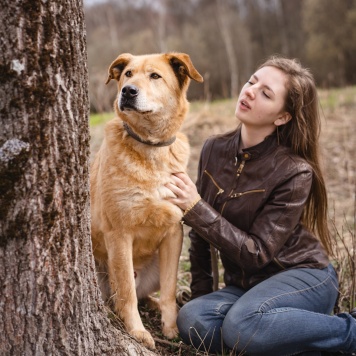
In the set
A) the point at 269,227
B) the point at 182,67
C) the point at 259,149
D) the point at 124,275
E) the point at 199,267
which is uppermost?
the point at 182,67

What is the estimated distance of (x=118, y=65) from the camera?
3055 millimetres

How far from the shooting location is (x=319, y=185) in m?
2.82

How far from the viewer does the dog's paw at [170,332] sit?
9.16 feet

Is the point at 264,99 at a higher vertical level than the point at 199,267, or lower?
higher

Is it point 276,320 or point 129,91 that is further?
point 129,91

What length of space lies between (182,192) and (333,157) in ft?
18.1

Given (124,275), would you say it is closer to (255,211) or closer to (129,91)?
(255,211)

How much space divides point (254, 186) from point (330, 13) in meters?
22.8

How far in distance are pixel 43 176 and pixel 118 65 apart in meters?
1.57

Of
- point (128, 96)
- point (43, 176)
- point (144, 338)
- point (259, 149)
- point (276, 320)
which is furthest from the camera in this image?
point (259, 149)

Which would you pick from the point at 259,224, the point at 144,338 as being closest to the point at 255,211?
the point at 259,224

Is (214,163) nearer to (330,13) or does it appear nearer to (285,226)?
(285,226)

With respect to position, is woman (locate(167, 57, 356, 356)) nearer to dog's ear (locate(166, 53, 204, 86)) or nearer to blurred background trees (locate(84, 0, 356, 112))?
dog's ear (locate(166, 53, 204, 86))

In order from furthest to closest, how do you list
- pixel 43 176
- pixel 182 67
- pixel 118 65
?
pixel 118 65
pixel 182 67
pixel 43 176
